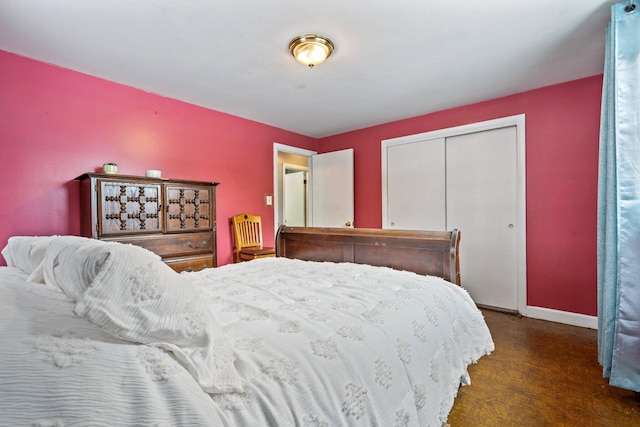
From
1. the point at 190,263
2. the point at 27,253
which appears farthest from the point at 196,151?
the point at 27,253

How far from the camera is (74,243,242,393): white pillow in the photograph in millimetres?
645

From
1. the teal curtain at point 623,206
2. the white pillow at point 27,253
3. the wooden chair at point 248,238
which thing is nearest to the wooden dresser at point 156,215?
the wooden chair at point 248,238

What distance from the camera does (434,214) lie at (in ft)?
12.4

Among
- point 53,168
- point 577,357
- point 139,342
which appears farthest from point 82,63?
point 577,357

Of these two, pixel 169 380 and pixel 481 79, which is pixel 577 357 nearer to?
pixel 481 79

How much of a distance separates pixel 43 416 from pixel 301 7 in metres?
2.12

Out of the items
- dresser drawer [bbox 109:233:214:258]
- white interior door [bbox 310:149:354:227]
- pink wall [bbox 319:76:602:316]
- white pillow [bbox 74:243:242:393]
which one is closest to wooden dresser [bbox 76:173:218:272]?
dresser drawer [bbox 109:233:214:258]

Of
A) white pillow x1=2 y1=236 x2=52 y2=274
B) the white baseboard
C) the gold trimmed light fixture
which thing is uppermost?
the gold trimmed light fixture

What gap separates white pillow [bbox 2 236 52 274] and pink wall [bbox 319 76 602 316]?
3.93m

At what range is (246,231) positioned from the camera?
380 centimetres

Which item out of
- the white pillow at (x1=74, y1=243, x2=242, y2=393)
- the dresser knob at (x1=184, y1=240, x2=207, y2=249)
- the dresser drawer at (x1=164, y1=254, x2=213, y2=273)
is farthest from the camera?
the dresser knob at (x1=184, y1=240, x2=207, y2=249)

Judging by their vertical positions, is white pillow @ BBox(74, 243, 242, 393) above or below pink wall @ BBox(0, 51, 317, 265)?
below

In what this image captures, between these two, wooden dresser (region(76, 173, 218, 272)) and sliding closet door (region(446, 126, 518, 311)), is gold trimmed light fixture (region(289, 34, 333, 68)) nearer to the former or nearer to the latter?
wooden dresser (region(76, 173, 218, 272))

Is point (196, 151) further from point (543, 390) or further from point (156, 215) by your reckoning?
point (543, 390)
